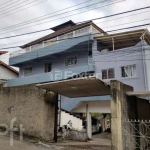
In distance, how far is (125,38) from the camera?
15.1m

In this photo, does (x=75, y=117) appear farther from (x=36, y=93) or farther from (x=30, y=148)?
(x=30, y=148)

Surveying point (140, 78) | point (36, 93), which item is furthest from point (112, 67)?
point (36, 93)

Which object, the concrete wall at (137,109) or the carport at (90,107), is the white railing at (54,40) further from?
the concrete wall at (137,109)

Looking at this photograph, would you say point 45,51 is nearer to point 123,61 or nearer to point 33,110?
point 123,61

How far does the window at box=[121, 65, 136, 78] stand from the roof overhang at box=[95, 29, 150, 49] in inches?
96.4

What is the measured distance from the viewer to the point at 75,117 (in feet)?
48.0

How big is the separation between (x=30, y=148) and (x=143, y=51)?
33.9 feet

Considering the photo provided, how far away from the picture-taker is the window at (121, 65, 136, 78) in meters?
14.1

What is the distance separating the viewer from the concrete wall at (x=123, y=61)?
1360 centimetres

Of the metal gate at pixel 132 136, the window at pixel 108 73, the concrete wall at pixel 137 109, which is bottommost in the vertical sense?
the metal gate at pixel 132 136

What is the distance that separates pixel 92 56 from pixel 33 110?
8710 mm

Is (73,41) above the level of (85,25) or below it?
below

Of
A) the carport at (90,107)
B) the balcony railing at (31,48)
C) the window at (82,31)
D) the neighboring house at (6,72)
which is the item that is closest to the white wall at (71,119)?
the carport at (90,107)

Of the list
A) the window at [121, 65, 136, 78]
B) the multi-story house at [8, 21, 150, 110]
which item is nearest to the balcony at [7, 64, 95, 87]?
the multi-story house at [8, 21, 150, 110]
